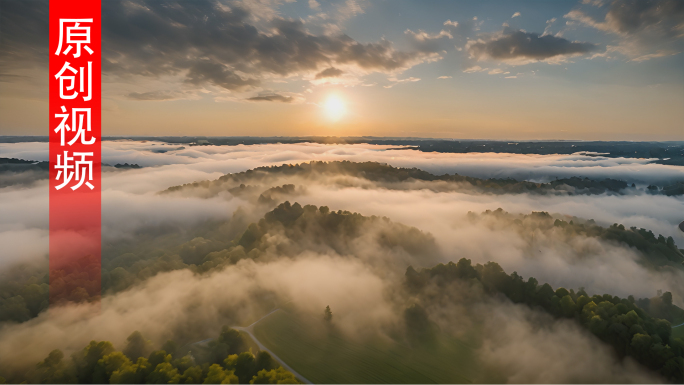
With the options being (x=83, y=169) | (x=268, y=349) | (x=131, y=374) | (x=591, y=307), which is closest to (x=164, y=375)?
(x=131, y=374)

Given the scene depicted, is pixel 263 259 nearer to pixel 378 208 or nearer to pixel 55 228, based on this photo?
pixel 378 208

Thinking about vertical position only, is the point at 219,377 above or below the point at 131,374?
above

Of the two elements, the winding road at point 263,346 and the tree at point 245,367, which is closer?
the tree at point 245,367

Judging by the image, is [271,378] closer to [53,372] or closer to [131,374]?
[131,374]

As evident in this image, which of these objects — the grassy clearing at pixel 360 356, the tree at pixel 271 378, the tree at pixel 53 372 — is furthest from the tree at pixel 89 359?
the grassy clearing at pixel 360 356

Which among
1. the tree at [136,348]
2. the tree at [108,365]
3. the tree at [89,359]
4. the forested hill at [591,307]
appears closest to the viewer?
the tree at [108,365]

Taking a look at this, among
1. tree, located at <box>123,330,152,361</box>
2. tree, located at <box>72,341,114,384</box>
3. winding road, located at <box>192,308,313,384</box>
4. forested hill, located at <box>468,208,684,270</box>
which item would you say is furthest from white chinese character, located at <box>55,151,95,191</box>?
forested hill, located at <box>468,208,684,270</box>

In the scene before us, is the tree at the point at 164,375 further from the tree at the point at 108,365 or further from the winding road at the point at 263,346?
the winding road at the point at 263,346
